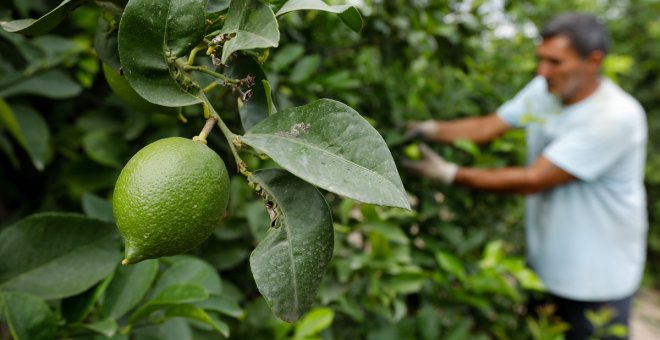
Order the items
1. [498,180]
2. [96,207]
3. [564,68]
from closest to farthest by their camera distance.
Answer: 1. [96,207]
2. [498,180]
3. [564,68]

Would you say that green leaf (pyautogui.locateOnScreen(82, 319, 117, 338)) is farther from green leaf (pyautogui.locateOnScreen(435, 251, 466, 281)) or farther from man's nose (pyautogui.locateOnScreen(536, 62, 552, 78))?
man's nose (pyautogui.locateOnScreen(536, 62, 552, 78))

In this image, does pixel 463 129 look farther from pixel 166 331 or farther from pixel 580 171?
pixel 166 331

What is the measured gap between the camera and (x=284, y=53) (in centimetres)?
106

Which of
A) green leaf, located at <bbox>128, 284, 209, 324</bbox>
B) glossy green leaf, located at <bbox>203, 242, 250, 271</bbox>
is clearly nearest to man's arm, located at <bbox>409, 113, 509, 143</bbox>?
glossy green leaf, located at <bbox>203, 242, 250, 271</bbox>

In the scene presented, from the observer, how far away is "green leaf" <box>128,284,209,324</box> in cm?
54

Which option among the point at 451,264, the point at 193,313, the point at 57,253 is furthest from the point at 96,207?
the point at 451,264

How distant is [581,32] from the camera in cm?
187

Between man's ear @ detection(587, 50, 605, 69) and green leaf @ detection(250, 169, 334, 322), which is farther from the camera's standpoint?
man's ear @ detection(587, 50, 605, 69)

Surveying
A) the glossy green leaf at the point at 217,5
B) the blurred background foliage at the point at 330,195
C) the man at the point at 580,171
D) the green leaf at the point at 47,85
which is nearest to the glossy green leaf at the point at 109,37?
the glossy green leaf at the point at 217,5

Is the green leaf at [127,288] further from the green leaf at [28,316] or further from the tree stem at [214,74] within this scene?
the tree stem at [214,74]

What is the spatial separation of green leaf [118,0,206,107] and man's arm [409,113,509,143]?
1.10 m

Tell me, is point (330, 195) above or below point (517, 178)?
above

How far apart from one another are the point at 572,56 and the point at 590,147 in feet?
1.19

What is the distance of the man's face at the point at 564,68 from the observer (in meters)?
1.86
